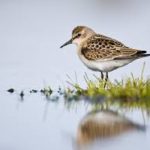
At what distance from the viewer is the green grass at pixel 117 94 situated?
9734mm

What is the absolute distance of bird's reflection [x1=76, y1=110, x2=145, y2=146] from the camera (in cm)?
786

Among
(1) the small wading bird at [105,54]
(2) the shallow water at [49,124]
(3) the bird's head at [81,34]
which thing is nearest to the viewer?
(2) the shallow water at [49,124]

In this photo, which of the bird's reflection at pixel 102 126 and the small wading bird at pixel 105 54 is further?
the small wading bird at pixel 105 54

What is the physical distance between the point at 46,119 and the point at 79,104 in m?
1.01

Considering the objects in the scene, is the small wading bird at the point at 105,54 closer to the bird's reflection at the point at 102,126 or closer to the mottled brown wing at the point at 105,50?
the mottled brown wing at the point at 105,50

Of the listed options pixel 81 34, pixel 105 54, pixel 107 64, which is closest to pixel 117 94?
pixel 107 64

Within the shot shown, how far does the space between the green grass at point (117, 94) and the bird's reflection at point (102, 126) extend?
69 centimetres

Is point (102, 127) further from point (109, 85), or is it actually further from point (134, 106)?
point (109, 85)

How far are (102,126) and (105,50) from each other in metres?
3.14

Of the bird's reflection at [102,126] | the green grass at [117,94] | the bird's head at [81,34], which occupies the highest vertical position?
the bird's head at [81,34]

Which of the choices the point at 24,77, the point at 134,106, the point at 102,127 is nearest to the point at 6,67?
the point at 24,77

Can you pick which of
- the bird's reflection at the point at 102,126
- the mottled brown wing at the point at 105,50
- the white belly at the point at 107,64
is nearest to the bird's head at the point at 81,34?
the mottled brown wing at the point at 105,50

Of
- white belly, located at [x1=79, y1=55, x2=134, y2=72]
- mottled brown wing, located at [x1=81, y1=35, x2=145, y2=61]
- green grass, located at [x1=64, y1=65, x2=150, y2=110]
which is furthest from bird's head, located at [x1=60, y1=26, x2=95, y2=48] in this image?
green grass, located at [x1=64, y1=65, x2=150, y2=110]

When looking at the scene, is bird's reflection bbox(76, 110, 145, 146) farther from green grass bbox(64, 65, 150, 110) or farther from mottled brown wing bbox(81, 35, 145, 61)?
mottled brown wing bbox(81, 35, 145, 61)
